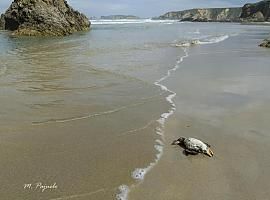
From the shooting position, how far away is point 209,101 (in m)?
7.79

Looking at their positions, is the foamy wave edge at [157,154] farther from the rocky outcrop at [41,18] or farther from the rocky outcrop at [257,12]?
the rocky outcrop at [257,12]

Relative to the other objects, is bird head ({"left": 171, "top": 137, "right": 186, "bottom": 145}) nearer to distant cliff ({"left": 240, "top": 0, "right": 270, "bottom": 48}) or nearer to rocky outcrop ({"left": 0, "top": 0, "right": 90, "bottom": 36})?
rocky outcrop ({"left": 0, "top": 0, "right": 90, "bottom": 36})

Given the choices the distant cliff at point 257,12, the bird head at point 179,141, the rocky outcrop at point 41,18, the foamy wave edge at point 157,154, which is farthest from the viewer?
the distant cliff at point 257,12

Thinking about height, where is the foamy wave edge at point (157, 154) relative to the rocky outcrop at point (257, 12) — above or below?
above

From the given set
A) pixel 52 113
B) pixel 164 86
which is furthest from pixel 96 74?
pixel 52 113

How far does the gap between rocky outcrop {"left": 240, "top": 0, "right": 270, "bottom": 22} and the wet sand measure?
124m

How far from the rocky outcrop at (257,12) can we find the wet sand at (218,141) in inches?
4871

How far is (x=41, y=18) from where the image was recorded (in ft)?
132

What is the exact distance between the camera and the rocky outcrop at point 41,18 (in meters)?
38.5

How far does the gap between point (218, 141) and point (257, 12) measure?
461ft

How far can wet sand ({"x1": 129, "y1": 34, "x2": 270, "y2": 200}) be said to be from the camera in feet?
13.2

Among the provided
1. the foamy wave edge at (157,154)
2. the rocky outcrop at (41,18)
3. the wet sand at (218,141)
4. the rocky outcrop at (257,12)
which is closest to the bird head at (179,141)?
the wet sand at (218,141)

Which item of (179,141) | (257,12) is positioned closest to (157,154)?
(179,141)

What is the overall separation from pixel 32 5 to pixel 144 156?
4147 centimetres
